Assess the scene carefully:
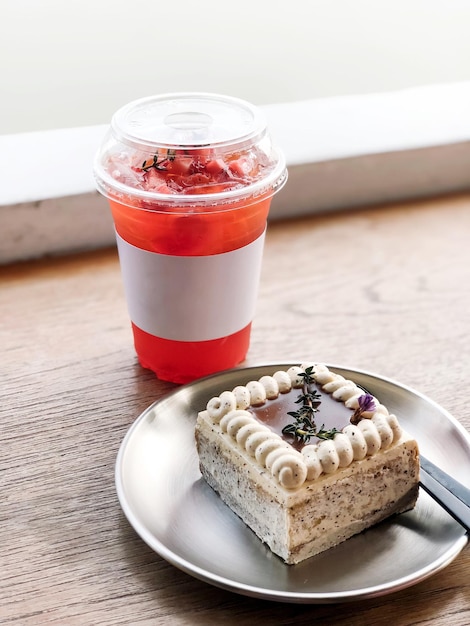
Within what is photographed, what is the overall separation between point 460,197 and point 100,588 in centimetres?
115

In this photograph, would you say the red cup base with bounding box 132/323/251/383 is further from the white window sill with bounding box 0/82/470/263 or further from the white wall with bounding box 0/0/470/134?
the white wall with bounding box 0/0/470/134

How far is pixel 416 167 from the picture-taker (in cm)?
157

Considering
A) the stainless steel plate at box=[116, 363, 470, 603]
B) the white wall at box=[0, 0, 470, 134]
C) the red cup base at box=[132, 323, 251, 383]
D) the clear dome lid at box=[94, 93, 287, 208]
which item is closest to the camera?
the stainless steel plate at box=[116, 363, 470, 603]

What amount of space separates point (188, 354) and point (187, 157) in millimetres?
257

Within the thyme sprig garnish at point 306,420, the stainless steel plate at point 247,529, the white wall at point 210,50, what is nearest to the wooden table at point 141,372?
the stainless steel plate at point 247,529

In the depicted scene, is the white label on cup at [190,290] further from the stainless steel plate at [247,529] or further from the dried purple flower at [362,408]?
the dried purple flower at [362,408]

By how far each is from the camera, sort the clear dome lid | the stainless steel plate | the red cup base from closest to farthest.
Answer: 1. the stainless steel plate
2. the clear dome lid
3. the red cup base

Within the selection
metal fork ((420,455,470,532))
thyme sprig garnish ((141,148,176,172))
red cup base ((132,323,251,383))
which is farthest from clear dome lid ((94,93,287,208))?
metal fork ((420,455,470,532))

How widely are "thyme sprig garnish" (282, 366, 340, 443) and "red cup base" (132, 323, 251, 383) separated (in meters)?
0.19

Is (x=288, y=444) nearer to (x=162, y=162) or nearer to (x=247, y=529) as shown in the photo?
(x=247, y=529)

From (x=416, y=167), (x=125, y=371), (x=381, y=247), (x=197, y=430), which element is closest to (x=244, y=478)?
(x=197, y=430)

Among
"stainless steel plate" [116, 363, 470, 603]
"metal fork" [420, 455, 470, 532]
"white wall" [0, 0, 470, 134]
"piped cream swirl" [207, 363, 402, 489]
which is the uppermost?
"white wall" [0, 0, 470, 134]

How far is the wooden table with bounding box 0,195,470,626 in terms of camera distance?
72cm

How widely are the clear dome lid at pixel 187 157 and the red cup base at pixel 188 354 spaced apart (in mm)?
199
